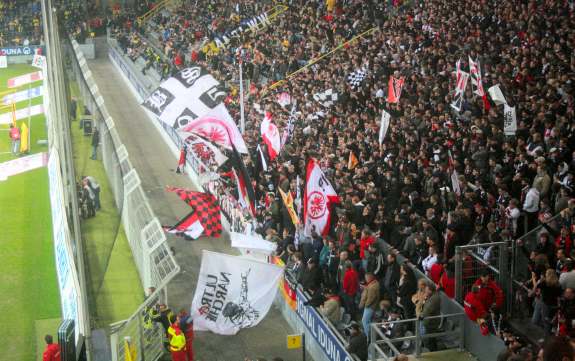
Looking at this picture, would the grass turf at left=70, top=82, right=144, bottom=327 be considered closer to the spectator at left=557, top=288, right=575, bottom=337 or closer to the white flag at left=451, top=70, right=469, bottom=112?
the spectator at left=557, top=288, right=575, bottom=337

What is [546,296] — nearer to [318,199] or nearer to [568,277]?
[568,277]

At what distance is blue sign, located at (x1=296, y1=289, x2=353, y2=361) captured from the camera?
47.6 feet

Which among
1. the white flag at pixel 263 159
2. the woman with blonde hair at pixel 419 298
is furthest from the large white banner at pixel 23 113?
the woman with blonde hair at pixel 419 298

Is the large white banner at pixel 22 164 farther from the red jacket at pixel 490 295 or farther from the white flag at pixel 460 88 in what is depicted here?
the red jacket at pixel 490 295

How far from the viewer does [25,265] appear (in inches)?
925

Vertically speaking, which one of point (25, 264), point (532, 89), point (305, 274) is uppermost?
point (532, 89)

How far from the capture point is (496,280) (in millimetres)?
14727

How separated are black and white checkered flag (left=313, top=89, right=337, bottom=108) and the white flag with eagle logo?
35.8 ft

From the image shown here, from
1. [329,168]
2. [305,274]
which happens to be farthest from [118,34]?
[305,274]

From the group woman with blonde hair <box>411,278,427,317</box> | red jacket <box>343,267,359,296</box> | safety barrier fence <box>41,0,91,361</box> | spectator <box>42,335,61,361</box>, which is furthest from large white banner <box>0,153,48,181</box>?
woman with blonde hair <box>411,278,427,317</box>

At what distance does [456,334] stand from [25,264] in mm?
13662

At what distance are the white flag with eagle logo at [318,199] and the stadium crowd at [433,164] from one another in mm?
318

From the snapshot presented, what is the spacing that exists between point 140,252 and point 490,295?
31.0 feet

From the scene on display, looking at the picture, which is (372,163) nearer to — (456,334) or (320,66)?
(456,334)
